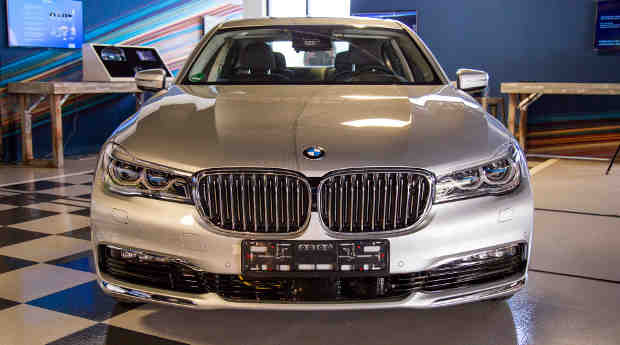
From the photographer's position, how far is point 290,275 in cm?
163

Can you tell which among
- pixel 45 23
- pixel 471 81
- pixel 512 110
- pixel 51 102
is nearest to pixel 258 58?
pixel 471 81

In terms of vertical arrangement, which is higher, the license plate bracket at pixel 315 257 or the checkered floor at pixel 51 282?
the license plate bracket at pixel 315 257

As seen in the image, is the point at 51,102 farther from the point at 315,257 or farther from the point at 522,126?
the point at 522,126

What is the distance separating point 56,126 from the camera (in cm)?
573

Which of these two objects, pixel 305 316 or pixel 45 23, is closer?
pixel 305 316

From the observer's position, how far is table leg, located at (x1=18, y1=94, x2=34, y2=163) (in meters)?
5.83

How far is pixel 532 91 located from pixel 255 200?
5.54 meters

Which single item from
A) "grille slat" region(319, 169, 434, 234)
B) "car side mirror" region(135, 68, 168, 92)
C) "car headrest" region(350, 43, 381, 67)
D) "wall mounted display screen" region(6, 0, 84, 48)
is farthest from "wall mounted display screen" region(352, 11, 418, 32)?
"grille slat" region(319, 169, 434, 234)

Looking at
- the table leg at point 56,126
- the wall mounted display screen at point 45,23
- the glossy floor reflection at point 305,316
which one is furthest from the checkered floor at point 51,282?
the wall mounted display screen at point 45,23

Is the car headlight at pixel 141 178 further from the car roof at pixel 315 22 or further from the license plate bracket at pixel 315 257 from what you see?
the car roof at pixel 315 22

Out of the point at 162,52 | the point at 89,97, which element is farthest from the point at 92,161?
the point at 162,52

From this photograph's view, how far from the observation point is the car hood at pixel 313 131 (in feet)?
5.50

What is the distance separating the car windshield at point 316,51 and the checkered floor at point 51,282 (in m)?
0.95

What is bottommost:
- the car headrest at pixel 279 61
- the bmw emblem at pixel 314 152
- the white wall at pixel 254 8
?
the bmw emblem at pixel 314 152
